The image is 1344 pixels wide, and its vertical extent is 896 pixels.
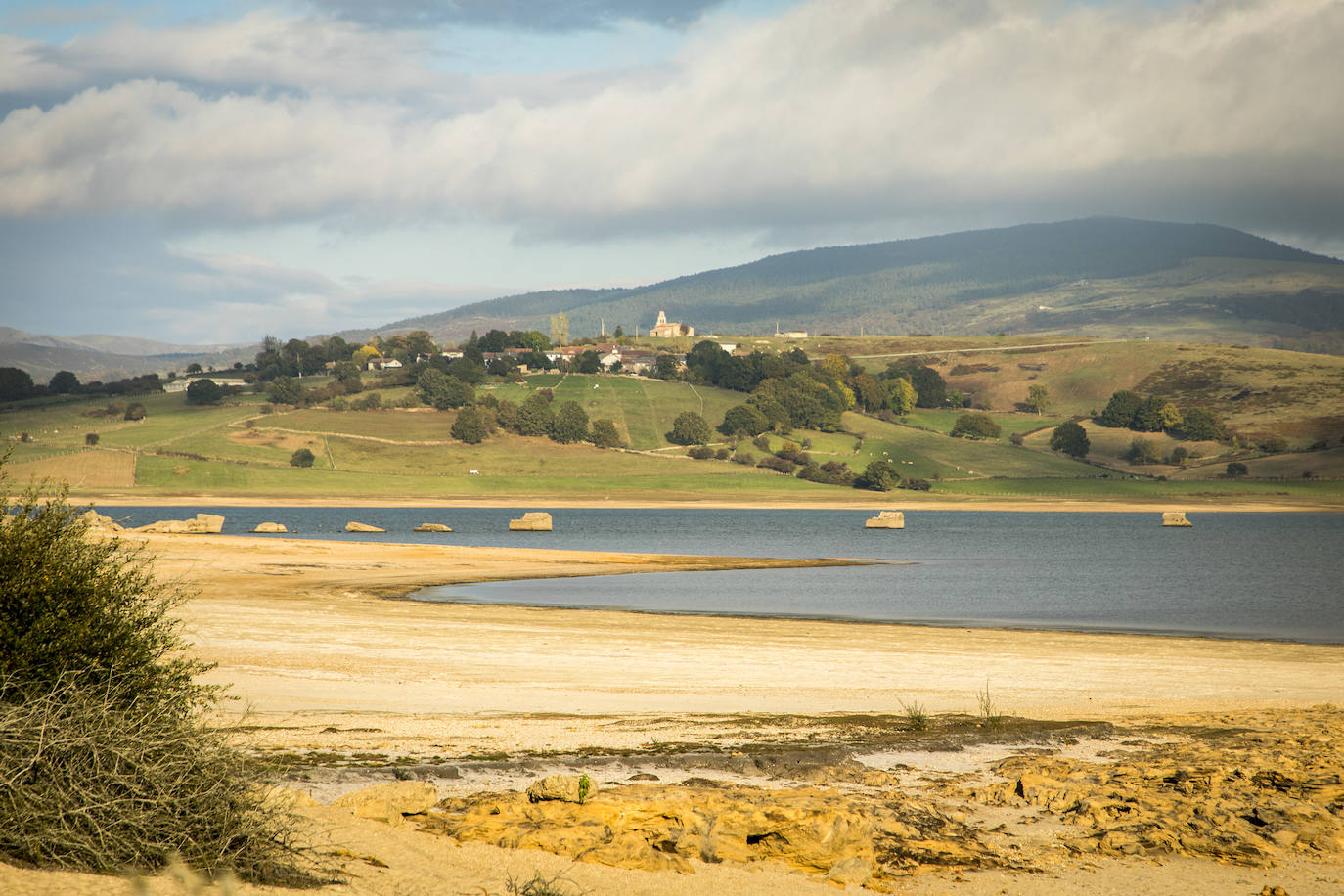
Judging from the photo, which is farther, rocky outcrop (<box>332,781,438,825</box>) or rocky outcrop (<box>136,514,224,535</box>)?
rocky outcrop (<box>136,514,224,535</box>)

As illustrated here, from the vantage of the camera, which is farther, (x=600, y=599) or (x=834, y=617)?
(x=600, y=599)

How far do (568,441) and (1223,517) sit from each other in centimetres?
9366

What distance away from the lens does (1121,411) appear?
611 feet

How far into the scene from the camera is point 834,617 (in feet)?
134

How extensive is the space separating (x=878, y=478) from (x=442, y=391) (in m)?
75.9

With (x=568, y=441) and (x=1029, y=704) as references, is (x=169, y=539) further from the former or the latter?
(x=568, y=441)

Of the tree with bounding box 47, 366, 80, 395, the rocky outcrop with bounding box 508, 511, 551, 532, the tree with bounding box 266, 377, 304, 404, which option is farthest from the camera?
the tree with bounding box 47, 366, 80, 395

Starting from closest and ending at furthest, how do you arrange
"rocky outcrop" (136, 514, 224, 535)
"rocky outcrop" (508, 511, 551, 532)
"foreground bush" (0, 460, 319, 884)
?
"foreground bush" (0, 460, 319, 884) < "rocky outcrop" (136, 514, 224, 535) < "rocky outcrop" (508, 511, 551, 532)

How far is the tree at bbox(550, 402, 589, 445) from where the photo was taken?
169250mm

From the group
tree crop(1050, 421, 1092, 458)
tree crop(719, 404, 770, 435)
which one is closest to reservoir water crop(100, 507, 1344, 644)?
tree crop(1050, 421, 1092, 458)

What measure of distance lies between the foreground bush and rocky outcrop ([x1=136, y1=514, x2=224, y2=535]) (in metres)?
70.1

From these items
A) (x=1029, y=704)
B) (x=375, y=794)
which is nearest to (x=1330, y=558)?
(x=1029, y=704)

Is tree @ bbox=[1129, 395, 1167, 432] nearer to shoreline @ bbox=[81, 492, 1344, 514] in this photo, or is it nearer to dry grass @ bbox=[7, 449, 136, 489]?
shoreline @ bbox=[81, 492, 1344, 514]

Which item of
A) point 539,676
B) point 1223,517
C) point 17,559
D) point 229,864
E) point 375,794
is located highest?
point 17,559
